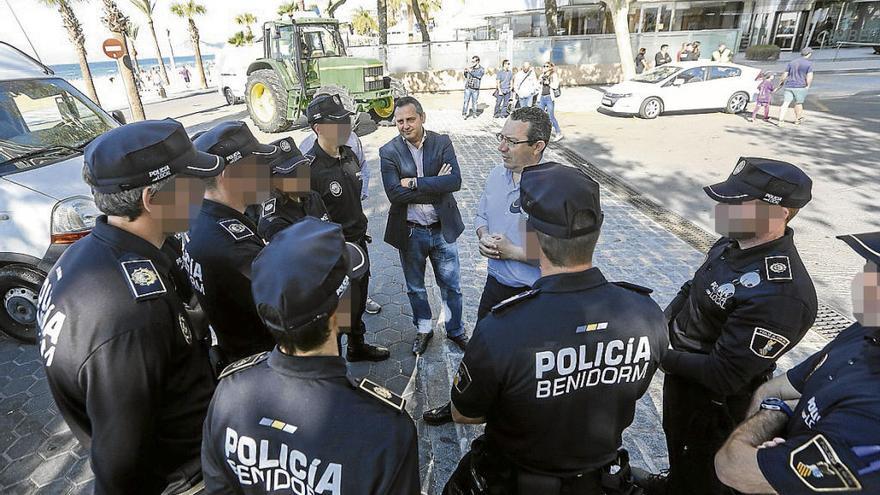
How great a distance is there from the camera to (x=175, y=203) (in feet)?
5.95

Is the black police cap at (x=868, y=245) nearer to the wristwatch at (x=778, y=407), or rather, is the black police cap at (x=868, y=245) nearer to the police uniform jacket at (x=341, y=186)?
the wristwatch at (x=778, y=407)

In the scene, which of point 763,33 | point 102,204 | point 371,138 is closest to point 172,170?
point 102,204

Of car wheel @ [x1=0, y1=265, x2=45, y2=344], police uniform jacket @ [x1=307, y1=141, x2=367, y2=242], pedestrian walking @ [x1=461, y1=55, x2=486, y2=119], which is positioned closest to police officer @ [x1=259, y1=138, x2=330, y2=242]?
police uniform jacket @ [x1=307, y1=141, x2=367, y2=242]

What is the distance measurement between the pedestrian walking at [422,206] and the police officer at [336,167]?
0.27 m

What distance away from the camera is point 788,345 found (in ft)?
6.40

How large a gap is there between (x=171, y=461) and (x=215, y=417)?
772mm

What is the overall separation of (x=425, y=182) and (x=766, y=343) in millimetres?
2432

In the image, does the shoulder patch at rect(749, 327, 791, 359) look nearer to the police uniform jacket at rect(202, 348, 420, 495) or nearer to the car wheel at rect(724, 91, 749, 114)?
the police uniform jacket at rect(202, 348, 420, 495)

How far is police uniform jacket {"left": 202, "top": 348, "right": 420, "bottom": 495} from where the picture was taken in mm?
1164

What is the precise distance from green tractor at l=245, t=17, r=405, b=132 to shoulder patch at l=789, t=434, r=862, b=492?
12398 millimetres

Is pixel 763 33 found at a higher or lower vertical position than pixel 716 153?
higher

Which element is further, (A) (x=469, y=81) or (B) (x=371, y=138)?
(A) (x=469, y=81)

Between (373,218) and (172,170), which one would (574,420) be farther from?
(373,218)

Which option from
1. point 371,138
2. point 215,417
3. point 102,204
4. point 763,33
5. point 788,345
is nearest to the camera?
point 215,417
